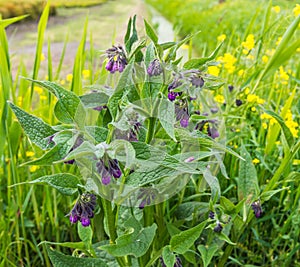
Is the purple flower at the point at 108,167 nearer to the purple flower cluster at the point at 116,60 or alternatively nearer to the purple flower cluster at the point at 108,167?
the purple flower cluster at the point at 108,167

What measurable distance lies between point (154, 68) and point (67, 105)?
0.37 feet

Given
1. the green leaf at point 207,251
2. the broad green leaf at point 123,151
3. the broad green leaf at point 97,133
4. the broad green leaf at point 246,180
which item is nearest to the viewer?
the broad green leaf at point 123,151

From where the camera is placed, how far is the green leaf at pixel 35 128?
61 cm

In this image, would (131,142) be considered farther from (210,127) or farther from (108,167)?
(210,127)

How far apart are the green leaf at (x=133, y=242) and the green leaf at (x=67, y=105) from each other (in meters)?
0.17

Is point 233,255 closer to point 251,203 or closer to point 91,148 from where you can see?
point 251,203

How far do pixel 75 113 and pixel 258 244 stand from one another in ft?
2.01

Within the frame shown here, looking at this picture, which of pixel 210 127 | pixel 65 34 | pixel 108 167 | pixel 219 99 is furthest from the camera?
pixel 65 34

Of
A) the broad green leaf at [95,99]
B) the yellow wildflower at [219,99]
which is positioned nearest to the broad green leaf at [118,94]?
the broad green leaf at [95,99]

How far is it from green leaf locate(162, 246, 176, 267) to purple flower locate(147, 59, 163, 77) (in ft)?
0.82

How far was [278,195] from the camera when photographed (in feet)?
3.60

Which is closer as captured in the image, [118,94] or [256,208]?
[118,94]

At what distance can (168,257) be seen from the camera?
654 mm

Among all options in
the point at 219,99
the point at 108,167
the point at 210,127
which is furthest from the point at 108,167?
the point at 219,99
